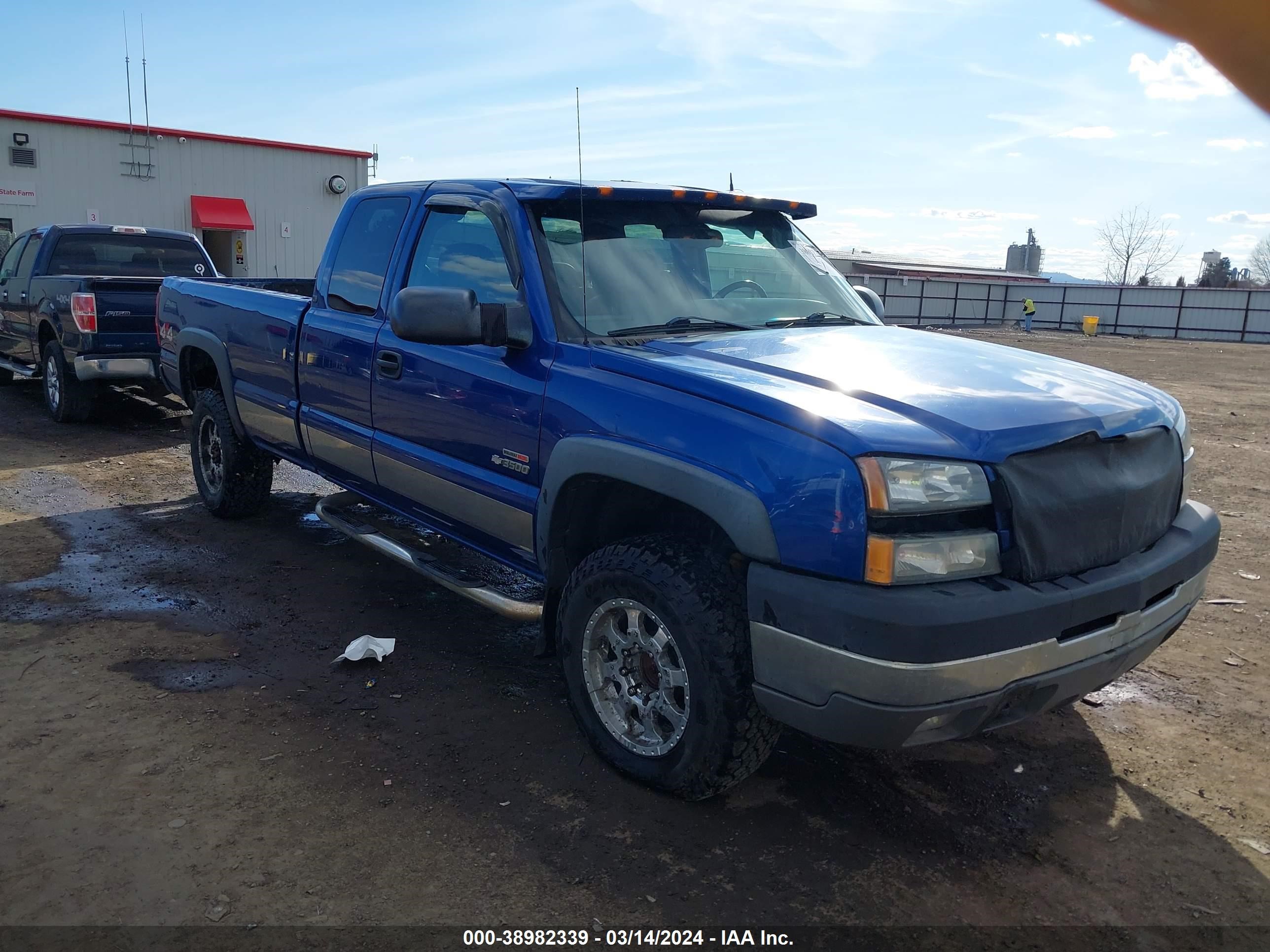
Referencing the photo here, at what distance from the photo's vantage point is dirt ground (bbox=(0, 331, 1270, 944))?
2.74 meters

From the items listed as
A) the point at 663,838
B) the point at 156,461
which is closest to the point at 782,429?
the point at 663,838

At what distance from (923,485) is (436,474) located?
2.22 metres

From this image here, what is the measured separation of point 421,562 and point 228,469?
103 inches

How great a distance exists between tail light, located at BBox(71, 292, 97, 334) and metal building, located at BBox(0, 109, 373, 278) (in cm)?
1236

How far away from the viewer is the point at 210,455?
261 inches

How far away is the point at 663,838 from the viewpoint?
3.04 metres

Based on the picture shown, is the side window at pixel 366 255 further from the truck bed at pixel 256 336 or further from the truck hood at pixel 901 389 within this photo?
the truck hood at pixel 901 389

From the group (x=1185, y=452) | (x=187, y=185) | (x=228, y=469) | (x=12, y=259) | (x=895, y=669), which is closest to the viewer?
(x=895, y=669)

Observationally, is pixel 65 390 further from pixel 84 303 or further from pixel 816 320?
pixel 816 320

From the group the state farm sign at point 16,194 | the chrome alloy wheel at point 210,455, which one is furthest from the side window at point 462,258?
the state farm sign at point 16,194

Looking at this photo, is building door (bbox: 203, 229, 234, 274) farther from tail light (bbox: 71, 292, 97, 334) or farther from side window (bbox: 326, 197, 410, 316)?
side window (bbox: 326, 197, 410, 316)

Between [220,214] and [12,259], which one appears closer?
[12,259]

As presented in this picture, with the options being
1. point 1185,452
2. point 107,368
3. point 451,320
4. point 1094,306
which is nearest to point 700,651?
point 451,320

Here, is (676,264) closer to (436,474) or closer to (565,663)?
(436,474)
